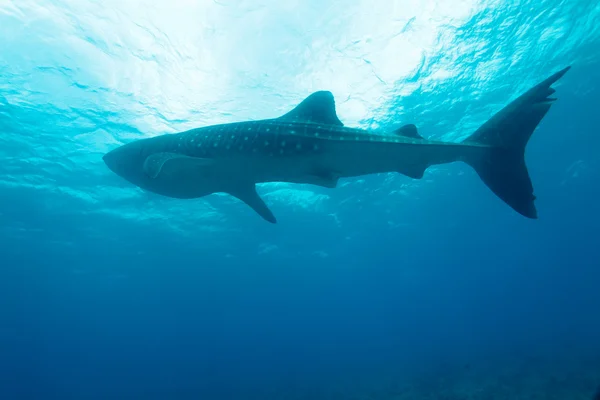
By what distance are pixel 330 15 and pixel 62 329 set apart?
9751 cm

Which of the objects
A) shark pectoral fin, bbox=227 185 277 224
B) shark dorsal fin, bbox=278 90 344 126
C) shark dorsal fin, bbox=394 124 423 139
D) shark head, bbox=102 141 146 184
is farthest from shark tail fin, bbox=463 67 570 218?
shark head, bbox=102 141 146 184

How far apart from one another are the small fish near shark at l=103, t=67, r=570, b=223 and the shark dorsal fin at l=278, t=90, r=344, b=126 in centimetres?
1

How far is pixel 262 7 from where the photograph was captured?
1142cm

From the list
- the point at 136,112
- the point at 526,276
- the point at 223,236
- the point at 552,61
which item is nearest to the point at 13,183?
the point at 136,112

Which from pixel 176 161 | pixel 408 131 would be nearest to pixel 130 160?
pixel 176 161

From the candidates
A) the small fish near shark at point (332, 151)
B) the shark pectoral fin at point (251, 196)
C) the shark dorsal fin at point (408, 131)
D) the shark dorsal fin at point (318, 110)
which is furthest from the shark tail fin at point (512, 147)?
the shark pectoral fin at point (251, 196)

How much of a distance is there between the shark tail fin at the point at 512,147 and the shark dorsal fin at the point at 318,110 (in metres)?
2.05

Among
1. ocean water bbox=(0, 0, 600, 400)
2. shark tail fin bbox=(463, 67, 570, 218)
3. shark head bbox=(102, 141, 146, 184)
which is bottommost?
shark tail fin bbox=(463, 67, 570, 218)

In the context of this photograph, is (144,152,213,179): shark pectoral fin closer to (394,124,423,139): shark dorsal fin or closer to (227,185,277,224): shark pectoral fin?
(227,185,277,224): shark pectoral fin

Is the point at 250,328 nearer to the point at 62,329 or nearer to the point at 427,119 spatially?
the point at 62,329

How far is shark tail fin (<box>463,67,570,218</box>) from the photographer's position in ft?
15.7

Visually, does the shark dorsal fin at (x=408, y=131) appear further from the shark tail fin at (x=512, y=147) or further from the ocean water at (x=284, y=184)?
the ocean water at (x=284, y=184)

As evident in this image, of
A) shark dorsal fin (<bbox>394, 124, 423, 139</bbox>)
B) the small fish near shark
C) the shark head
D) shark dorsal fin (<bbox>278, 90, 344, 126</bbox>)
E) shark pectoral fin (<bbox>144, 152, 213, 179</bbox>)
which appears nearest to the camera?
the small fish near shark

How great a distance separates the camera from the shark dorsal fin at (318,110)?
5.18m
